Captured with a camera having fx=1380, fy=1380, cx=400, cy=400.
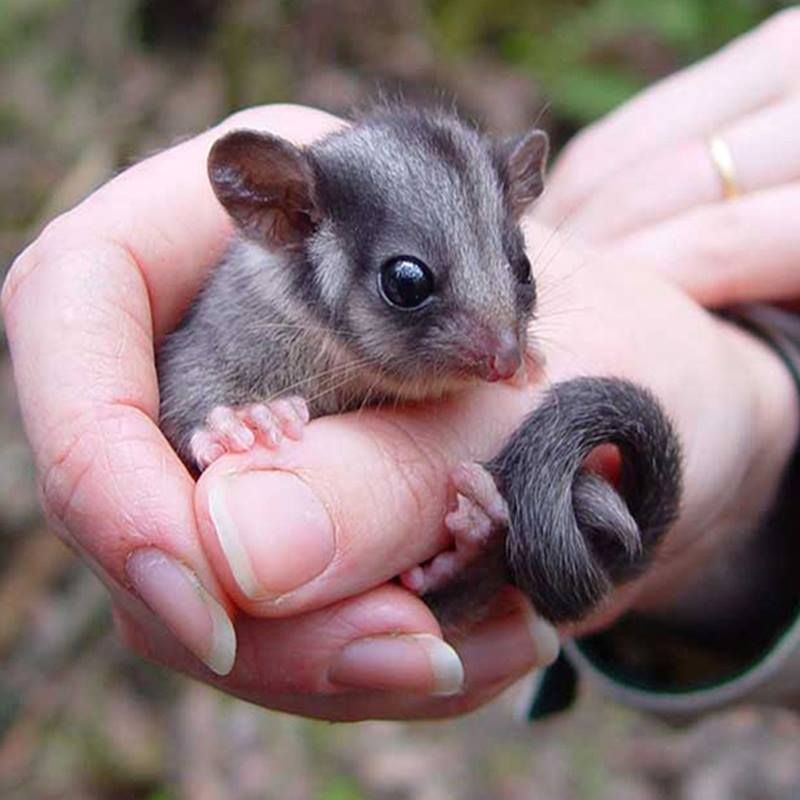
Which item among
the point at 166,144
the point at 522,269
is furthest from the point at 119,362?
the point at 166,144

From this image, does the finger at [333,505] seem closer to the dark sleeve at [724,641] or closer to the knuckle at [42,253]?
the knuckle at [42,253]

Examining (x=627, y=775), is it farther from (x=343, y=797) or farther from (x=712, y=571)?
(x=712, y=571)

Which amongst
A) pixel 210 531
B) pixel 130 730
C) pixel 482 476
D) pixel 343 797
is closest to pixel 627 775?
pixel 343 797

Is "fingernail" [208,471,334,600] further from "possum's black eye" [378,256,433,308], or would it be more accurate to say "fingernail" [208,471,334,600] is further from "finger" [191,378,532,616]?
"possum's black eye" [378,256,433,308]

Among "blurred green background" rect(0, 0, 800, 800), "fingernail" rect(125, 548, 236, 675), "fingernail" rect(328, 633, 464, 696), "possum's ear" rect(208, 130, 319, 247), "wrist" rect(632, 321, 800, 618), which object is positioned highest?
"possum's ear" rect(208, 130, 319, 247)

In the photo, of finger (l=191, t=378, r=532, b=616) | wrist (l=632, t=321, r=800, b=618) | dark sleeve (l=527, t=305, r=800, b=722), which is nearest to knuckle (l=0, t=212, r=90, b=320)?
finger (l=191, t=378, r=532, b=616)

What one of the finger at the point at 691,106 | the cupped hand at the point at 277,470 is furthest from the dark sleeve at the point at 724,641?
the finger at the point at 691,106

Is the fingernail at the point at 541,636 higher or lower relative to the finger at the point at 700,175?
lower
